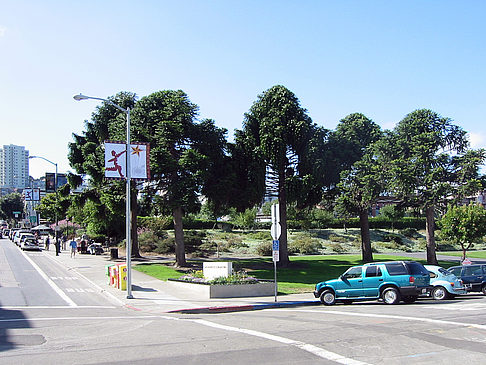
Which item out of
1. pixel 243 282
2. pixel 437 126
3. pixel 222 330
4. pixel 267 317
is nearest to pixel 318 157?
A: pixel 437 126

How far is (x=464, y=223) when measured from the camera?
115 ft

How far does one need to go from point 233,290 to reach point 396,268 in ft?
23.0

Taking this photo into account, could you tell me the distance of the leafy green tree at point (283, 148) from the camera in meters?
33.5

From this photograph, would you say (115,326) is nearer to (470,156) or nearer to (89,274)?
(89,274)

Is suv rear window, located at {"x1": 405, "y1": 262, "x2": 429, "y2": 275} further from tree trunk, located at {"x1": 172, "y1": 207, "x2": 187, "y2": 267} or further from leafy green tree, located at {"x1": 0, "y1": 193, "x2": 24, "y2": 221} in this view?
leafy green tree, located at {"x1": 0, "y1": 193, "x2": 24, "y2": 221}

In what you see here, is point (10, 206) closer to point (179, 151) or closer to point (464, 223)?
point (179, 151)

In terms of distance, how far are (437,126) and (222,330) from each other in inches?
1181

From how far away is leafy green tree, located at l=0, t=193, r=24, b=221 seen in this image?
154000 millimetres

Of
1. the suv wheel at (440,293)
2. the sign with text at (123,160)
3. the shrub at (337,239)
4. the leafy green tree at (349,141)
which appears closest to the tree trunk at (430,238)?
the leafy green tree at (349,141)

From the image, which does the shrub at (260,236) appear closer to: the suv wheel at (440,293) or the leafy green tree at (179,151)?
the leafy green tree at (179,151)

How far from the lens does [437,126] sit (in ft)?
118

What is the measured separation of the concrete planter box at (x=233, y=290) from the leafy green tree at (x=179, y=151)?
426 inches

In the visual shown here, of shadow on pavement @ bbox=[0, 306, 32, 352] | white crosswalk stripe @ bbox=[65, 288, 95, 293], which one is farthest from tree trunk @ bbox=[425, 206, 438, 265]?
shadow on pavement @ bbox=[0, 306, 32, 352]

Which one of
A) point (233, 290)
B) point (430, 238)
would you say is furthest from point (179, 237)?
point (430, 238)
